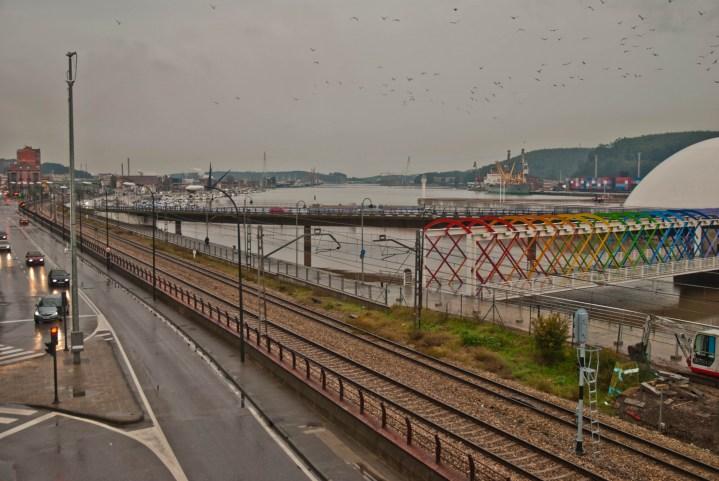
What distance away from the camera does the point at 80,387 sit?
22.3m

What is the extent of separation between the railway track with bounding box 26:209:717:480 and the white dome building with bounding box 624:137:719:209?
8081 cm

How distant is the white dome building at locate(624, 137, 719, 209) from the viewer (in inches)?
3684

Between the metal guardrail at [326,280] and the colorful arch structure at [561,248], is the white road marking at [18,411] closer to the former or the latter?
the metal guardrail at [326,280]

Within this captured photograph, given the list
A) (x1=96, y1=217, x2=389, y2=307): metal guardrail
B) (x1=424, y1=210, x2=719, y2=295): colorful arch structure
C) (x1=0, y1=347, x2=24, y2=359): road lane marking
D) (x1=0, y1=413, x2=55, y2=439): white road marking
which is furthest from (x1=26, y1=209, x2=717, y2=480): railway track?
(x1=424, y1=210, x2=719, y2=295): colorful arch structure

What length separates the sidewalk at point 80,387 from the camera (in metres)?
19.9

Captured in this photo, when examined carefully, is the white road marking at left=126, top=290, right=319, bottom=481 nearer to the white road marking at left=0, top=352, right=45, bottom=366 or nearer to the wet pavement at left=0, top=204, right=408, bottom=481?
the wet pavement at left=0, top=204, right=408, bottom=481

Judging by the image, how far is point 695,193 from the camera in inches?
3728

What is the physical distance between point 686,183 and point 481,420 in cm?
9289

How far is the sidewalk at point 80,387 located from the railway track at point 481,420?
26.6 feet

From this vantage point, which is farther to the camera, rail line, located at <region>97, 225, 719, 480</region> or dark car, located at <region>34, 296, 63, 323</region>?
dark car, located at <region>34, 296, 63, 323</region>

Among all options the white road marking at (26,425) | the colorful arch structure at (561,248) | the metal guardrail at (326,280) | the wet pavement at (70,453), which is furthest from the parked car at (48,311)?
the colorful arch structure at (561,248)

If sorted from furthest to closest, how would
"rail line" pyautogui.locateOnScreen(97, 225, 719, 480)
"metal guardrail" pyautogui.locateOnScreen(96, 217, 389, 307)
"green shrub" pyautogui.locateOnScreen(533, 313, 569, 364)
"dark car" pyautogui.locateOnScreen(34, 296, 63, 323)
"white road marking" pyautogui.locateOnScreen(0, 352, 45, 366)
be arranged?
1. "metal guardrail" pyautogui.locateOnScreen(96, 217, 389, 307)
2. "dark car" pyautogui.locateOnScreen(34, 296, 63, 323)
3. "green shrub" pyautogui.locateOnScreen(533, 313, 569, 364)
4. "white road marking" pyautogui.locateOnScreen(0, 352, 45, 366)
5. "rail line" pyautogui.locateOnScreen(97, 225, 719, 480)

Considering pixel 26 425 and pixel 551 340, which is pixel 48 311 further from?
pixel 551 340

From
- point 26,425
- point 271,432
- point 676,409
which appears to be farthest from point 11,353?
point 676,409
